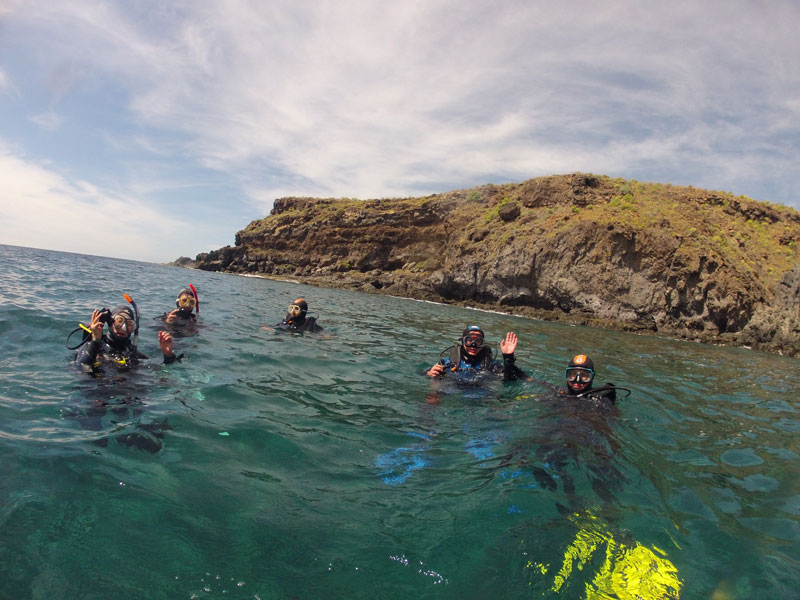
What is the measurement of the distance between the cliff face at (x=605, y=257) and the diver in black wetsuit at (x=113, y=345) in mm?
26528

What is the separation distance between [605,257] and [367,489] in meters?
30.6

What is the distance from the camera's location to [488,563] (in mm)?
2691

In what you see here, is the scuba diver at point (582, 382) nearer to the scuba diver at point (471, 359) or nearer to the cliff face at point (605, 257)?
the scuba diver at point (471, 359)

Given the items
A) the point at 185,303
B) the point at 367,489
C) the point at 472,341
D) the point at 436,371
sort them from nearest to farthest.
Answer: the point at 367,489
the point at 436,371
the point at 472,341
the point at 185,303

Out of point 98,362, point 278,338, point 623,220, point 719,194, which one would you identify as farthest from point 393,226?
point 98,362

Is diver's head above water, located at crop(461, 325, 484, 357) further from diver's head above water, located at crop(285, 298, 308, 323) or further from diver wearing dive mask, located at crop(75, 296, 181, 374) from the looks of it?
diver's head above water, located at crop(285, 298, 308, 323)

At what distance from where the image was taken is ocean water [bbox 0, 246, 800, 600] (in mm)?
2461

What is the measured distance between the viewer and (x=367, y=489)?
11.5ft

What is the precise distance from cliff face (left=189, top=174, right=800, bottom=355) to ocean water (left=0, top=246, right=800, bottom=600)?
22814mm

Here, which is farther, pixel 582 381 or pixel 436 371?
pixel 436 371

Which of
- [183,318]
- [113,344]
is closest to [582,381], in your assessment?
[113,344]

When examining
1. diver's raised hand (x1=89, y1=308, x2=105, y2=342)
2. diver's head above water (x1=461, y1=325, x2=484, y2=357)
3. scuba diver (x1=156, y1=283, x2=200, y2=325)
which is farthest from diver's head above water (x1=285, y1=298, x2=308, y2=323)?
diver's raised hand (x1=89, y1=308, x2=105, y2=342)

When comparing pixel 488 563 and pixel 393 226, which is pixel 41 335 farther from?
pixel 393 226

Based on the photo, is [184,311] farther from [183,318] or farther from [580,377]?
[580,377]
